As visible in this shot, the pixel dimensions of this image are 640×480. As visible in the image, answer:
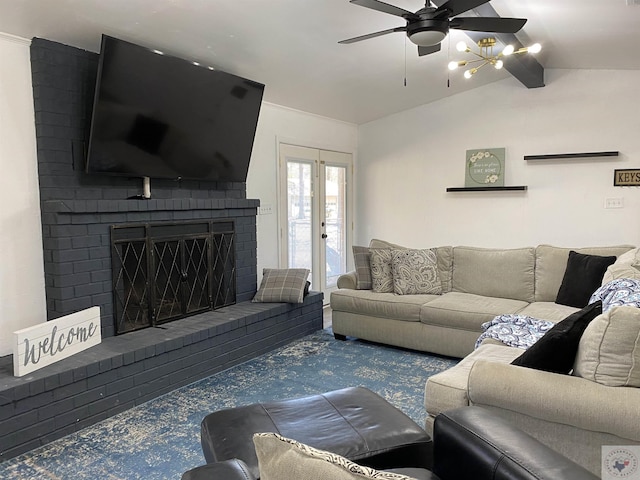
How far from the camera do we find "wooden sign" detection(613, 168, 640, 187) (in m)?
4.79

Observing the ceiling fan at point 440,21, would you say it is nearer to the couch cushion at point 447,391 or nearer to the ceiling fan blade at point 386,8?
the ceiling fan blade at point 386,8

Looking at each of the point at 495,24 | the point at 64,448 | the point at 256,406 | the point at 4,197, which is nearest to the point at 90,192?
the point at 4,197

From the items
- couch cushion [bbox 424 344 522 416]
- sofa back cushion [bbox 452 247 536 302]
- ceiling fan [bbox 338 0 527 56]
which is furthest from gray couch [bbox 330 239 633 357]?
ceiling fan [bbox 338 0 527 56]

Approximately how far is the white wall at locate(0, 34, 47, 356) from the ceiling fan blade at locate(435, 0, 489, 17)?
2509 millimetres

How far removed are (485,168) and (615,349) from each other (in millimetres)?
4072

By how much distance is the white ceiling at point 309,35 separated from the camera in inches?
113

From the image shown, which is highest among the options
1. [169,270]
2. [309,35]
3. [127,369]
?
[309,35]

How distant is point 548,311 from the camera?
11.9 ft

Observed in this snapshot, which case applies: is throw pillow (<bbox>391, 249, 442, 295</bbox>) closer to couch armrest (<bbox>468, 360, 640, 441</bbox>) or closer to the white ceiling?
the white ceiling

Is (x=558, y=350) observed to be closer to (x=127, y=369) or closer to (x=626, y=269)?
(x=626, y=269)

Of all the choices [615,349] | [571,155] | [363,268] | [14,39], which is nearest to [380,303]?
[363,268]

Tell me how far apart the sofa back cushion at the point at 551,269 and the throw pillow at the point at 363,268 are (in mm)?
1495

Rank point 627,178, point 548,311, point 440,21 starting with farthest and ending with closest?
Result: 1. point 627,178
2. point 548,311
3. point 440,21

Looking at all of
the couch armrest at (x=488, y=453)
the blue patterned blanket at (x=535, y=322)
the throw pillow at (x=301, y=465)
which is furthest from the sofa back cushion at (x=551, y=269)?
the throw pillow at (x=301, y=465)
